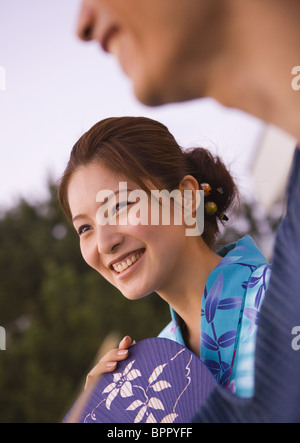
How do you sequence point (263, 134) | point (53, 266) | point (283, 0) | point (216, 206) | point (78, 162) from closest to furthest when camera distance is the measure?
point (283, 0)
point (78, 162)
point (216, 206)
point (53, 266)
point (263, 134)

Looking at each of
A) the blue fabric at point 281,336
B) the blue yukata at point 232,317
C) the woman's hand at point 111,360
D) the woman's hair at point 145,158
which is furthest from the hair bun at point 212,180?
the blue fabric at point 281,336

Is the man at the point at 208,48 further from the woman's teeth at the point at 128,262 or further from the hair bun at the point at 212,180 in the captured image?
the hair bun at the point at 212,180

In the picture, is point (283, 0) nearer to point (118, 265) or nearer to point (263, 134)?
point (118, 265)

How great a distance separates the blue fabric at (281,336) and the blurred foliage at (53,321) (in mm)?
3647

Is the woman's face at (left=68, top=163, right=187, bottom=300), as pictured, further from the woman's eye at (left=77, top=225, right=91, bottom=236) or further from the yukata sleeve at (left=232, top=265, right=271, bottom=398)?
the yukata sleeve at (left=232, top=265, right=271, bottom=398)

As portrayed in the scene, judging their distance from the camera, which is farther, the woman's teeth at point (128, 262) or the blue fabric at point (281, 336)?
the woman's teeth at point (128, 262)

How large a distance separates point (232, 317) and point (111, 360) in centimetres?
20

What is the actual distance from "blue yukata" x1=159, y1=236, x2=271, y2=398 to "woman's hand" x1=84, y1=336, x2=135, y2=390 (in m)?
0.12

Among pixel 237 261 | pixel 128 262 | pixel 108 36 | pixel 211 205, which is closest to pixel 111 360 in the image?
pixel 128 262

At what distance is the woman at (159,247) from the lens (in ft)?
2.48

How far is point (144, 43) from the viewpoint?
28cm
